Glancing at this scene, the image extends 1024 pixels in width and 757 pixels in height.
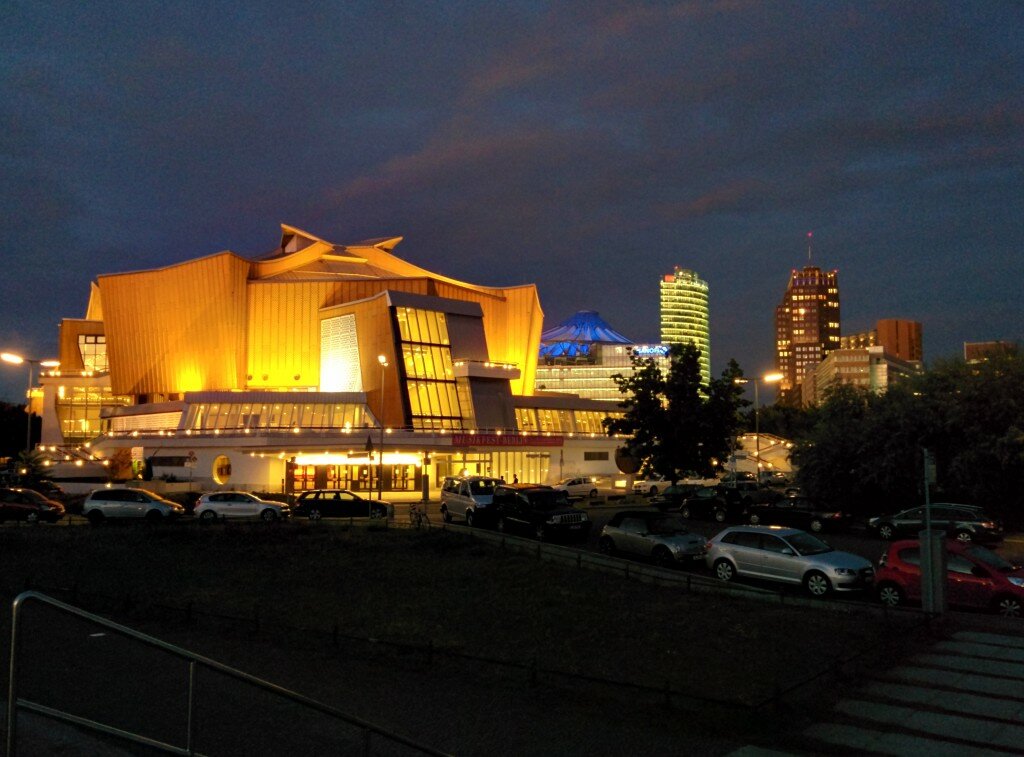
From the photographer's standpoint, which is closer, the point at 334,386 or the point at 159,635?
the point at 159,635

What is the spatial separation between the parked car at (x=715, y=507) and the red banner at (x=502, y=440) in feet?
75.9

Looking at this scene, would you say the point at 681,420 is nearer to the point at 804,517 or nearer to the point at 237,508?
the point at 804,517

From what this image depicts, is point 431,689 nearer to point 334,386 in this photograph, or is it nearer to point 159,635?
point 159,635

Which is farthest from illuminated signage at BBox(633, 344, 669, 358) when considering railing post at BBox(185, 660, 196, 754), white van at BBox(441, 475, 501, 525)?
railing post at BBox(185, 660, 196, 754)

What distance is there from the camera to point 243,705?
11812 millimetres

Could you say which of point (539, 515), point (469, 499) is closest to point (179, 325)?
point (469, 499)

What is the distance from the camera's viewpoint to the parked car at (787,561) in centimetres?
2038

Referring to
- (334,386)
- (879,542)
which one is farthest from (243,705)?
(334,386)

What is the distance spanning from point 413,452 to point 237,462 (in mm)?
12724

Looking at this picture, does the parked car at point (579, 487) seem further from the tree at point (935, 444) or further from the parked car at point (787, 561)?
the parked car at point (787, 561)

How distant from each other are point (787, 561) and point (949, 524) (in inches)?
504

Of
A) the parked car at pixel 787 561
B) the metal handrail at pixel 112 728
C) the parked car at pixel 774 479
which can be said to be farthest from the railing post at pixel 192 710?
the parked car at pixel 774 479

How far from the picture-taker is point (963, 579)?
19109mm

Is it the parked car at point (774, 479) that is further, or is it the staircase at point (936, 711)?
the parked car at point (774, 479)
